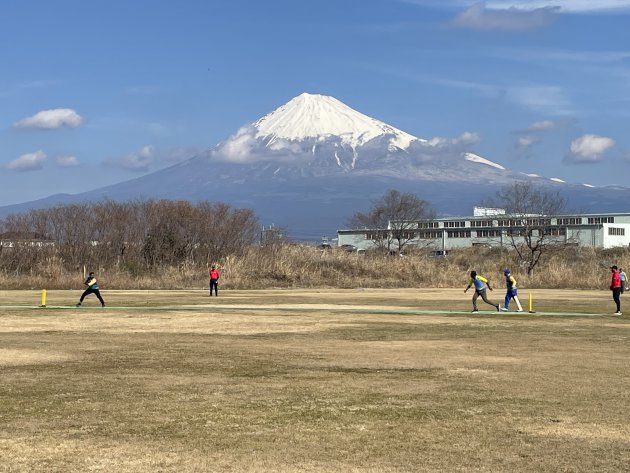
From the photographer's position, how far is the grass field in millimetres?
10672

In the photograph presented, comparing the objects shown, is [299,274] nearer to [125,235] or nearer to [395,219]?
[125,235]

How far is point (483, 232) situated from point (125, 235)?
291 ft

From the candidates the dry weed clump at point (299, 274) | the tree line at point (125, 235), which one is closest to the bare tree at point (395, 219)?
the tree line at point (125, 235)

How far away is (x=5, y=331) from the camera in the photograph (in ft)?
86.1

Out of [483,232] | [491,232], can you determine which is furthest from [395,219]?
[491,232]

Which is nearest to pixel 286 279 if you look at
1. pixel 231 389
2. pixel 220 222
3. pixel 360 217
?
Answer: pixel 220 222

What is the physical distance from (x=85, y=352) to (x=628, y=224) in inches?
5167

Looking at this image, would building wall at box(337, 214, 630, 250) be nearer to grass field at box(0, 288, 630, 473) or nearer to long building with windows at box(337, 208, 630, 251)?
long building with windows at box(337, 208, 630, 251)

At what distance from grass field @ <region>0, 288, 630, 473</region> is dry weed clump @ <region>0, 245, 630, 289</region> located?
28785 mm

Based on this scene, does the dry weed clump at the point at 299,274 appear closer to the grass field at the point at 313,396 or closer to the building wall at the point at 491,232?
the grass field at the point at 313,396

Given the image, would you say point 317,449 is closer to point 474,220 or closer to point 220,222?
point 220,222

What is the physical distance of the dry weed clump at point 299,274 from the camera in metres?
58.4

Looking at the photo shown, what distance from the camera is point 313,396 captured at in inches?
584

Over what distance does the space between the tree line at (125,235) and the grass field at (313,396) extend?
38133 millimetres
